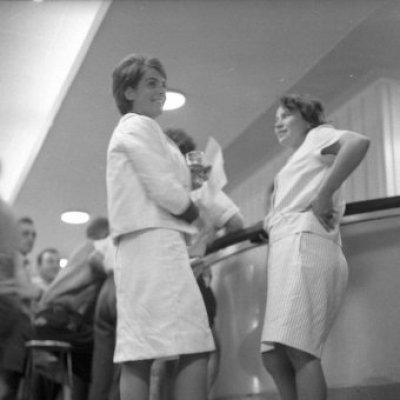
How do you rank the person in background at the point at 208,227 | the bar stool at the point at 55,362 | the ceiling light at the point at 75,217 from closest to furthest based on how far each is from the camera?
1. the person in background at the point at 208,227
2. the bar stool at the point at 55,362
3. the ceiling light at the point at 75,217

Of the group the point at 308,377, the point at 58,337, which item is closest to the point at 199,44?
the point at 58,337

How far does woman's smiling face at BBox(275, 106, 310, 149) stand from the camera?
7.68 ft

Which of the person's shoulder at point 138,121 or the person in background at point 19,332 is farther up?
the person's shoulder at point 138,121

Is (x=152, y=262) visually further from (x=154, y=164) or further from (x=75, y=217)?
(x=75, y=217)

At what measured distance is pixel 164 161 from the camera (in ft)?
6.41

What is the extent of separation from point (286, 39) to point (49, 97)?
119 cm

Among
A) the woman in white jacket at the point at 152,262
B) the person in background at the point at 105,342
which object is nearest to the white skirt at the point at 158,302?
the woman in white jacket at the point at 152,262

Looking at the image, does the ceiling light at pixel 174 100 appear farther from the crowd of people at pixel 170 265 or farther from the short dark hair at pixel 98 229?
the crowd of people at pixel 170 265

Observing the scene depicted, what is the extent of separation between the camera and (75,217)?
4.02 meters

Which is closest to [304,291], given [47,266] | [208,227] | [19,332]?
[208,227]

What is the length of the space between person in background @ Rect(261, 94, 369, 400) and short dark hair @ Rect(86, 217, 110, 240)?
1.97 feet

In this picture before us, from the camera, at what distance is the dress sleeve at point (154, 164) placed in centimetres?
190

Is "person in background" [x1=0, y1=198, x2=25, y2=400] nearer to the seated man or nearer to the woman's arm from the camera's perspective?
the seated man

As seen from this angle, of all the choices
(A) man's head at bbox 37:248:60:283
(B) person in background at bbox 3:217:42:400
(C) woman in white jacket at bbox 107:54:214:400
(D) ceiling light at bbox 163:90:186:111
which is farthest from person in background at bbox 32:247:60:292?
(D) ceiling light at bbox 163:90:186:111
